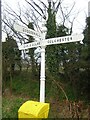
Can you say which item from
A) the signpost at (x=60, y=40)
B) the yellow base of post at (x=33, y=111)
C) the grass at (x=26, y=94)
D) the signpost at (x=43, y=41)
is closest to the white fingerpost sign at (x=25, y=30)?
the signpost at (x=43, y=41)

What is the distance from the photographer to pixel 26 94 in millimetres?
8188

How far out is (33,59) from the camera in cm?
904

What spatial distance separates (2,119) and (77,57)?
3612mm

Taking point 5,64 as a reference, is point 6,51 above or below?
above

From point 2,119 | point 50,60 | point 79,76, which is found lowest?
point 2,119

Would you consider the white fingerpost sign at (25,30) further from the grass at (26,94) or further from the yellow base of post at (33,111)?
the grass at (26,94)

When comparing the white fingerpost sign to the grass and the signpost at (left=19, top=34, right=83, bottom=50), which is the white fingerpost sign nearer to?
the signpost at (left=19, top=34, right=83, bottom=50)

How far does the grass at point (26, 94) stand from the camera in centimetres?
537

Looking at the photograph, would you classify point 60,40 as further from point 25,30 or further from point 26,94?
point 26,94

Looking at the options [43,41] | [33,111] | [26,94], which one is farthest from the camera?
[26,94]

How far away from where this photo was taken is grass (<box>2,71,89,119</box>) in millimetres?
5371

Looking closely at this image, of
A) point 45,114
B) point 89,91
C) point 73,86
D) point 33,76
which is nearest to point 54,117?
point 45,114

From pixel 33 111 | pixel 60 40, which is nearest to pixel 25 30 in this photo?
pixel 60 40

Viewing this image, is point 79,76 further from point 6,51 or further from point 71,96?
point 6,51
